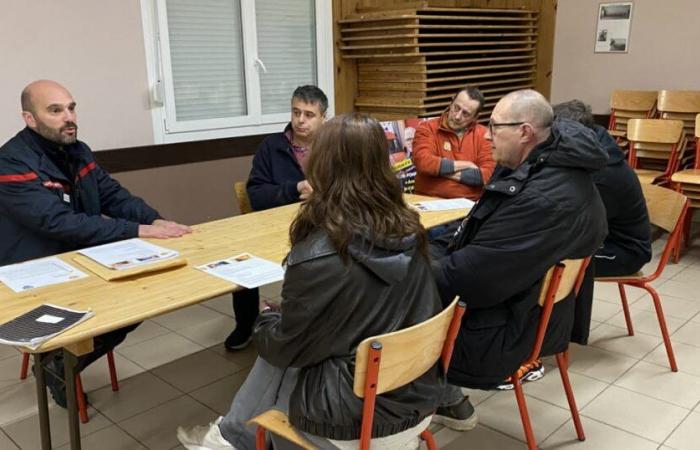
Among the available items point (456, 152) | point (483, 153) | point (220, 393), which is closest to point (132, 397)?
point (220, 393)

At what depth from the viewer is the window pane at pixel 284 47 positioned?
4.52 m

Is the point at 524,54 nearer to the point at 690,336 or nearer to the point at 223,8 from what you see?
the point at 223,8

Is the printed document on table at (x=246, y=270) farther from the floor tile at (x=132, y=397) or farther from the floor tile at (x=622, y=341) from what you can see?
the floor tile at (x=622, y=341)

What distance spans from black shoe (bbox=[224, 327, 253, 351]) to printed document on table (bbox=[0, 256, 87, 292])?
47.4 inches

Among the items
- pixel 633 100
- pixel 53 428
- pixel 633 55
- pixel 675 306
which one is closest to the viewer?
pixel 53 428

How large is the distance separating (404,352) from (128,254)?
46.8 inches

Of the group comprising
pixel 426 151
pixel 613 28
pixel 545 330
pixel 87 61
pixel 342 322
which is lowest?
pixel 545 330

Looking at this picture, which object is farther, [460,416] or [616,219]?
[616,219]

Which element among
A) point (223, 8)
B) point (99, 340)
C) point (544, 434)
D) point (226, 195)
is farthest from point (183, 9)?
point (544, 434)

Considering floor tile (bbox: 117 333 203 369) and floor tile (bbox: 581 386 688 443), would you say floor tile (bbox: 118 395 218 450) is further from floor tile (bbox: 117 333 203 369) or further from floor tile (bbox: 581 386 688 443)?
floor tile (bbox: 581 386 688 443)

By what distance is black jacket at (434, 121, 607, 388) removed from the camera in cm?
191

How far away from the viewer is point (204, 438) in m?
2.01

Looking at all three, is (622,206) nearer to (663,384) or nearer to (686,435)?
(663,384)

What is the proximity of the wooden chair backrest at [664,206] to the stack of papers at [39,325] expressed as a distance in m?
2.58
